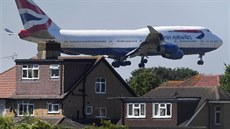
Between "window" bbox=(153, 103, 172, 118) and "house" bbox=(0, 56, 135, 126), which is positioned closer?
"window" bbox=(153, 103, 172, 118)

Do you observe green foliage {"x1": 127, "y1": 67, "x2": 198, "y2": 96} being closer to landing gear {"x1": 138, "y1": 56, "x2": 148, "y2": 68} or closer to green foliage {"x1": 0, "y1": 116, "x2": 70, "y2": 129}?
landing gear {"x1": 138, "y1": 56, "x2": 148, "y2": 68}

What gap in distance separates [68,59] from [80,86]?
2312 mm

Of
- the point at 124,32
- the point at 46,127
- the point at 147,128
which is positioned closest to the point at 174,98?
the point at 147,128

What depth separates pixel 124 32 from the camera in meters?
140

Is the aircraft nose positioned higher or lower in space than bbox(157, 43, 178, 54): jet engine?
higher

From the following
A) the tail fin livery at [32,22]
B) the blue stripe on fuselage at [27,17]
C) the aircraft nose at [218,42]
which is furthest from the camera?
the aircraft nose at [218,42]

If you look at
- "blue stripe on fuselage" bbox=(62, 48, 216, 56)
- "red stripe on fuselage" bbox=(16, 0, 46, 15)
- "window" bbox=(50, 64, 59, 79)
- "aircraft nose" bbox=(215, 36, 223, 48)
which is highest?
"red stripe on fuselage" bbox=(16, 0, 46, 15)

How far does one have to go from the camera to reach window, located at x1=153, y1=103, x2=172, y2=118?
258 ft

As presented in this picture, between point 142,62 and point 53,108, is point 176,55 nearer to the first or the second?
point 142,62

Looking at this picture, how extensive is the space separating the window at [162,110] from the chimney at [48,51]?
9432 millimetres

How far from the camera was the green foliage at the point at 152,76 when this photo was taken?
123 meters

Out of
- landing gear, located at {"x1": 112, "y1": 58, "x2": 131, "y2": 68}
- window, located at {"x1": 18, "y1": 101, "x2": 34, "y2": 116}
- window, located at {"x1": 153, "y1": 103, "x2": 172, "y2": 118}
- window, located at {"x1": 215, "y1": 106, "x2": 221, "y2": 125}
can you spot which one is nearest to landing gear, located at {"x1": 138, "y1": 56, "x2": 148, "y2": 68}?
landing gear, located at {"x1": 112, "y1": 58, "x2": 131, "y2": 68}

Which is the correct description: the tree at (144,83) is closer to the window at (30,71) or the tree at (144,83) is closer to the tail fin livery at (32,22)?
the tail fin livery at (32,22)

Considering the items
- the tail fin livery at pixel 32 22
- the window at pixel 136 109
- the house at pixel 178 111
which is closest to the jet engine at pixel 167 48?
the tail fin livery at pixel 32 22
